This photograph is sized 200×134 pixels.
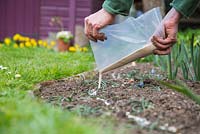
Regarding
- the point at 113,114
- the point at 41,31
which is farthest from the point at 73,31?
the point at 113,114

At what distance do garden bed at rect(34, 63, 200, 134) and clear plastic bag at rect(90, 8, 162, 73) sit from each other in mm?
188

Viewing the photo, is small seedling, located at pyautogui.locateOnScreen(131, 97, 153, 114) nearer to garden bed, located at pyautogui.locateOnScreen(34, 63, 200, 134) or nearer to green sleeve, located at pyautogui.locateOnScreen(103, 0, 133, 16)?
garden bed, located at pyautogui.locateOnScreen(34, 63, 200, 134)

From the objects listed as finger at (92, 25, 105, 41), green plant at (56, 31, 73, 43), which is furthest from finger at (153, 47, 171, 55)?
green plant at (56, 31, 73, 43)

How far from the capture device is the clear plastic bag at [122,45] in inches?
126

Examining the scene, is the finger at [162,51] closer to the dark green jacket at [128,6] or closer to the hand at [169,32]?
the hand at [169,32]

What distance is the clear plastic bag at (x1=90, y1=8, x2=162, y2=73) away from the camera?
3.21 meters

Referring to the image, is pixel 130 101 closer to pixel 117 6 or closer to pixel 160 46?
pixel 160 46

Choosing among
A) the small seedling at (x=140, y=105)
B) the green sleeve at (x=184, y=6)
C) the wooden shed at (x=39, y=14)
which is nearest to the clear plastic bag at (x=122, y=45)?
the green sleeve at (x=184, y=6)

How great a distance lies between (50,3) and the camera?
34.2ft

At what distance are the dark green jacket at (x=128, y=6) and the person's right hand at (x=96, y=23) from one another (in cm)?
4

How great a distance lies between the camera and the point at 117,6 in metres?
3.14

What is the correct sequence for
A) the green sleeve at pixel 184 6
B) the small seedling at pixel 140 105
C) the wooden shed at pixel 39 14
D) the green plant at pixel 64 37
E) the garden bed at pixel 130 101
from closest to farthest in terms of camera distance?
Answer: the garden bed at pixel 130 101
the small seedling at pixel 140 105
the green sleeve at pixel 184 6
the green plant at pixel 64 37
the wooden shed at pixel 39 14

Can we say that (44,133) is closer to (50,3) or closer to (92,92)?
(92,92)

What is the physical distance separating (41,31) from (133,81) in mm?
7023
